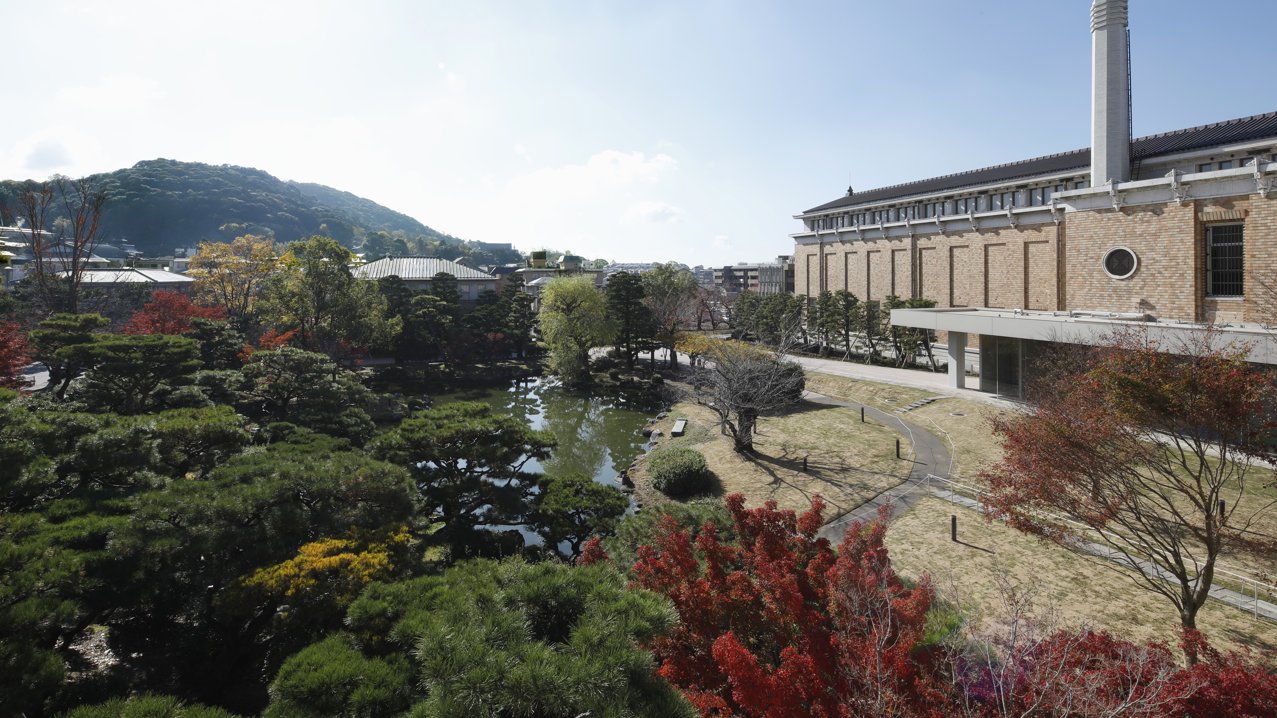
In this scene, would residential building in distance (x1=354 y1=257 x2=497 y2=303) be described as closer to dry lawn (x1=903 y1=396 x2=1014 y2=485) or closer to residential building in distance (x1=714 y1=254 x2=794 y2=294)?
dry lawn (x1=903 y1=396 x2=1014 y2=485)

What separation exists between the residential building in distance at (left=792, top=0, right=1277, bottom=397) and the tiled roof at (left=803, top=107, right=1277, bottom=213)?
0.33 ft

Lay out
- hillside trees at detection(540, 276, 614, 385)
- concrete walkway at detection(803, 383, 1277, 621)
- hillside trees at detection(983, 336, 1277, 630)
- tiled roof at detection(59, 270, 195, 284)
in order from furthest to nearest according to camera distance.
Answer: tiled roof at detection(59, 270, 195, 284) < hillside trees at detection(540, 276, 614, 385) < concrete walkway at detection(803, 383, 1277, 621) < hillside trees at detection(983, 336, 1277, 630)

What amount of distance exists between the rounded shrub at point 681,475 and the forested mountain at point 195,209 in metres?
121

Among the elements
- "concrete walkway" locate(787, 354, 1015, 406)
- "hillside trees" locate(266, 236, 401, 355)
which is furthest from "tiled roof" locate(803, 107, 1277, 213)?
"hillside trees" locate(266, 236, 401, 355)

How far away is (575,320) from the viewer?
37312 mm

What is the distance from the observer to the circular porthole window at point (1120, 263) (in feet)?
76.4

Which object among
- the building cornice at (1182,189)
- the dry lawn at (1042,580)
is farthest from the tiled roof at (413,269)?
the dry lawn at (1042,580)

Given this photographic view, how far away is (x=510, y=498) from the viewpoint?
46.3 ft

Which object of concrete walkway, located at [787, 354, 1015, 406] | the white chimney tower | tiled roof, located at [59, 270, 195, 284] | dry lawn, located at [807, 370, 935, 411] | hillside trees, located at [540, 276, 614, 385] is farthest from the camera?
tiled roof, located at [59, 270, 195, 284]

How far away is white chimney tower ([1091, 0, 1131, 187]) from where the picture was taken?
80.9 ft

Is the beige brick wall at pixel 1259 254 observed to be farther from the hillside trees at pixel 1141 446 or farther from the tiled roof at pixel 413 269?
the tiled roof at pixel 413 269

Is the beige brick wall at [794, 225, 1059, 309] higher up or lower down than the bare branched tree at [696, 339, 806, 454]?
higher up

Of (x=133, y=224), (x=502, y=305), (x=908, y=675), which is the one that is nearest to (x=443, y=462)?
(x=908, y=675)

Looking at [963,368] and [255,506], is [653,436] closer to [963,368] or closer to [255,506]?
[963,368]
